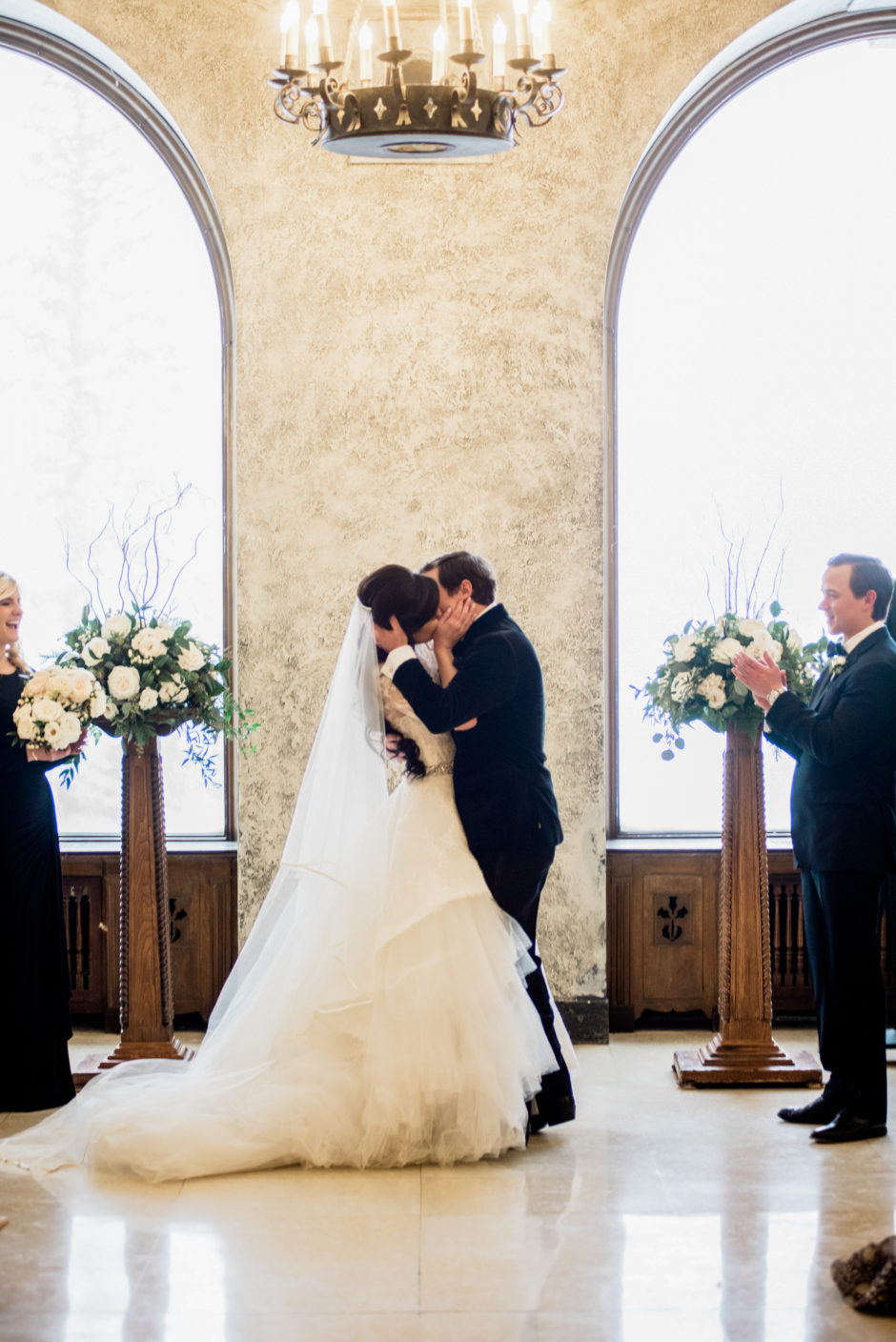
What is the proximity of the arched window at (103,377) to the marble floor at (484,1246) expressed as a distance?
2502 millimetres

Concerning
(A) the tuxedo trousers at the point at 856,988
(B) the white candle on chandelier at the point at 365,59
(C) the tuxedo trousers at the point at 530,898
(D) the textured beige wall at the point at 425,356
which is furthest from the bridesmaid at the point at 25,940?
(A) the tuxedo trousers at the point at 856,988

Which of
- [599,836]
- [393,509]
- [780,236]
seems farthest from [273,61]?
[599,836]

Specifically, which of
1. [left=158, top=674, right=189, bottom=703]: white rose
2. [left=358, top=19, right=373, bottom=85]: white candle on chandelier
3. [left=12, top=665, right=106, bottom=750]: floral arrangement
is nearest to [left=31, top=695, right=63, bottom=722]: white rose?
[left=12, top=665, right=106, bottom=750]: floral arrangement

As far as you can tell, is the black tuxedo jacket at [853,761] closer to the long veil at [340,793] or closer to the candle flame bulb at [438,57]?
the long veil at [340,793]

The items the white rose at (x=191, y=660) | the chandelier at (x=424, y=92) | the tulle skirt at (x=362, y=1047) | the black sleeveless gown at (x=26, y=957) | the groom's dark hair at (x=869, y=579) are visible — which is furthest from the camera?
the white rose at (x=191, y=660)

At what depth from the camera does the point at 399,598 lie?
476cm

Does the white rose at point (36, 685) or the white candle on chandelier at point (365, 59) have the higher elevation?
the white candle on chandelier at point (365, 59)

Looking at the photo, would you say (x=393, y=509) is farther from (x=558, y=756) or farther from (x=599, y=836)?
(x=599, y=836)

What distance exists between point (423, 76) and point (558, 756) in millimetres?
2685

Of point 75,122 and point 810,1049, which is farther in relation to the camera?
point 75,122

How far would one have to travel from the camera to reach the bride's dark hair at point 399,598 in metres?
4.76

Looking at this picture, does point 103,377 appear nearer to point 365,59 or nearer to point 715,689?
point 365,59

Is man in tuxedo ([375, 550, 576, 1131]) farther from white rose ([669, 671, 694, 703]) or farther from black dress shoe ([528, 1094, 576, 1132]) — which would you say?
white rose ([669, 671, 694, 703])

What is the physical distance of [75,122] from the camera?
6.46m
